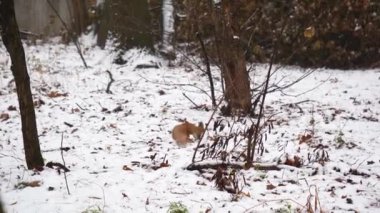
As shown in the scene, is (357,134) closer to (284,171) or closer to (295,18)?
(284,171)

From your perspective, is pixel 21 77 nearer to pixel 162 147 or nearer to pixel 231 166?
pixel 162 147

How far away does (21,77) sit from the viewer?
12.1 ft

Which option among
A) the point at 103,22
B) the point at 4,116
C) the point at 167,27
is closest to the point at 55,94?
the point at 4,116

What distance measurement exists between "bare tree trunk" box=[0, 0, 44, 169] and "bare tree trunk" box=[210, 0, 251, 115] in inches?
104

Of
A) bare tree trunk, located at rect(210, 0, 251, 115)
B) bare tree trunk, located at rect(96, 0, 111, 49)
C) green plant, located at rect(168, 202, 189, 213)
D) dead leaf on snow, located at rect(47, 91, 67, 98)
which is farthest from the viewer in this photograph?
bare tree trunk, located at rect(96, 0, 111, 49)

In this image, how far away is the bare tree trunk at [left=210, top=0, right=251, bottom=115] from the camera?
5669 millimetres

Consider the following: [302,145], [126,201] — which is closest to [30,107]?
[126,201]

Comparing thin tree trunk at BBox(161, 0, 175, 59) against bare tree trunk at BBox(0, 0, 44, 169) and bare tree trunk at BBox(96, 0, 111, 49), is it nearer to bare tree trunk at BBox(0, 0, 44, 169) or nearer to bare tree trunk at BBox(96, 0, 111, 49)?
bare tree trunk at BBox(96, 0, 111, 49)

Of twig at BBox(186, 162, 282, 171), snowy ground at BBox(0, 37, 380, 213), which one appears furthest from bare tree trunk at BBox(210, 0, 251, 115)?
twig at BBox(186, 162, 282, 171)

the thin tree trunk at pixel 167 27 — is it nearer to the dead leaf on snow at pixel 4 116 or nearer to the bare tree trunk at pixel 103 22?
the bare tree trunk at pixel 103 22

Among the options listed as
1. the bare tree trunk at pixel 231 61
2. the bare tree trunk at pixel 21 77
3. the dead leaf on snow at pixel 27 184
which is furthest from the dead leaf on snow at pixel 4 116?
the bare tree trunk at pixel 231 61

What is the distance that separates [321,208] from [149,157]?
77.9 inches

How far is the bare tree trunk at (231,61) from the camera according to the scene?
5669 mm

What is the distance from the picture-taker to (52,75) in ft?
28.2
